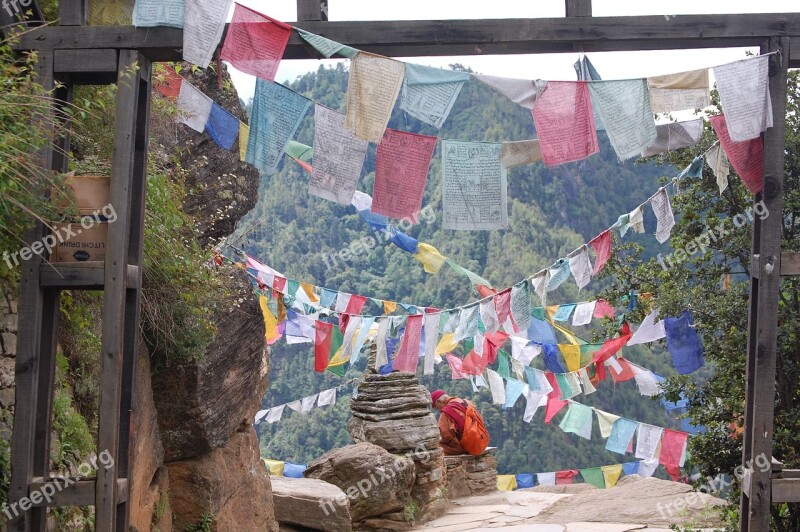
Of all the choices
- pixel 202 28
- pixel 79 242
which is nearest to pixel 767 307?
pixel 202 28

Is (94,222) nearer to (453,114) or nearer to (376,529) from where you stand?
(376,529)

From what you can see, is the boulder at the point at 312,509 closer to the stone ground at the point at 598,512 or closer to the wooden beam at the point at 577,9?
the stone ground at the point at 598,512

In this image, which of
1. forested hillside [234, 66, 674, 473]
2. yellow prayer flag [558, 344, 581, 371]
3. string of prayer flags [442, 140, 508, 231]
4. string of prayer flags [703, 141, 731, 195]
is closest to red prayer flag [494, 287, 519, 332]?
yellow prayer flag [558, 344, 581, 371]

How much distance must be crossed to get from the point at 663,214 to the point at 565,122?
3.09 metres

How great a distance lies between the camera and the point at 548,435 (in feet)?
109

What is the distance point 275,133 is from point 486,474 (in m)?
8.49

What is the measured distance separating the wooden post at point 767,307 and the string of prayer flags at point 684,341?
6.91 ft

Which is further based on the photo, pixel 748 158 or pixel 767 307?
pixel 748 158

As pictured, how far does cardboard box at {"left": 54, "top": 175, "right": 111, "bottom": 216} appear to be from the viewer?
458cm

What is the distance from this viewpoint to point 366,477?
9547 millimetres

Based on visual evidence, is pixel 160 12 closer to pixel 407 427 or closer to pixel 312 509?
pixel 312 509

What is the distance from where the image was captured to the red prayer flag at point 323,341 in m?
12.0

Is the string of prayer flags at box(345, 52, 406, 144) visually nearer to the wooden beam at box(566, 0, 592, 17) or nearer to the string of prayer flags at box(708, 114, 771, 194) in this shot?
the wooden beam at box(566, 0, 592, 17)

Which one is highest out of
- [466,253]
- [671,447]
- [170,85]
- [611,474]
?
[466,253]
